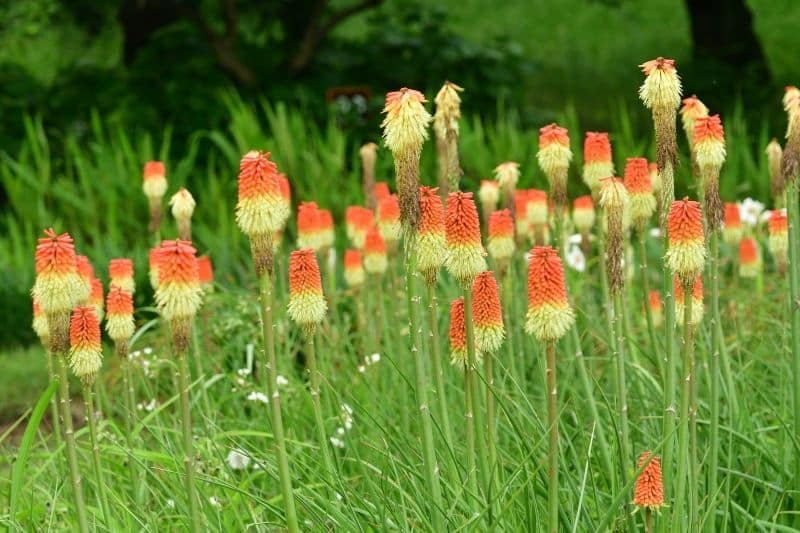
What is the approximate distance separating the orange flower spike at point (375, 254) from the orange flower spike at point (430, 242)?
202 cm

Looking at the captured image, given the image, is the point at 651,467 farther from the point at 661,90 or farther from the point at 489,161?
the point at 489,161

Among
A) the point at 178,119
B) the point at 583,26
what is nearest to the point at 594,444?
the point at 178,119

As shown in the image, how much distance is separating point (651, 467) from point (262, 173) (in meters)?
1.01

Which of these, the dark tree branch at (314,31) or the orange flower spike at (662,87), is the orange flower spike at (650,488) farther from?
the dark tree branch at (314,31)

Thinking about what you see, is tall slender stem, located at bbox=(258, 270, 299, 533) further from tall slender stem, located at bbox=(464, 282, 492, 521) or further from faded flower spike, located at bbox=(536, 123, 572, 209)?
faded flower spike, located at bbox=(536, 123, 572, 209)

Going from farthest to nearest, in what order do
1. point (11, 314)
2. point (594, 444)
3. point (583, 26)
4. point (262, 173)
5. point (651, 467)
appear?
point (583, 26), point (11, 314), point (594, 444), point (651, 467), point (262, 173)

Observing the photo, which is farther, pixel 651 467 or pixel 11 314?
pixel 11 314

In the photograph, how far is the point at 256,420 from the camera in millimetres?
4746

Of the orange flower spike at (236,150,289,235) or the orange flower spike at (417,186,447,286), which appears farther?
the orange flower spike at (417,186,447,286)

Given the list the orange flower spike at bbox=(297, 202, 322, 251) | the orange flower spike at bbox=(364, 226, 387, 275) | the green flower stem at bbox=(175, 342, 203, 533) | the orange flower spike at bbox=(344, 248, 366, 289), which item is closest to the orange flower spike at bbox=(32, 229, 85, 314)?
the green flower stem at bbox=(175, 342, 203, 533)

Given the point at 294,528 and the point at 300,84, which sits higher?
the point at 300,84

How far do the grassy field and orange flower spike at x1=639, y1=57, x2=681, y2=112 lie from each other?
1.71ft

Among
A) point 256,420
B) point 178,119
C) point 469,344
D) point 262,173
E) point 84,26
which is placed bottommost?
point 256,420

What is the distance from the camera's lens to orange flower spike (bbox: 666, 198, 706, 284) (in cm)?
262
